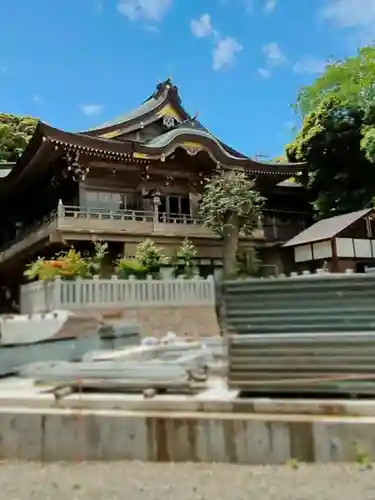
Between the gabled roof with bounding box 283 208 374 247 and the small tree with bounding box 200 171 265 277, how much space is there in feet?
9.15

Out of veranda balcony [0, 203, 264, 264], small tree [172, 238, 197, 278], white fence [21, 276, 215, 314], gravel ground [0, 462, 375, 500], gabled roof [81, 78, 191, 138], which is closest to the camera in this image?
gravel ground [0, 462, 375, 500]

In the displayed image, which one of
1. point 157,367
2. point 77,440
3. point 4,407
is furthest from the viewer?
point 157,367

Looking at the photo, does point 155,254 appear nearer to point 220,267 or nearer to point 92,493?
point 220,267

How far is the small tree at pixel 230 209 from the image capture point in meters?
19.9

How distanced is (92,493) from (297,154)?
24.6 m

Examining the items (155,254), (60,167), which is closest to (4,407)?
(155,254)

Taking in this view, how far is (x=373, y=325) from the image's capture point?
5148mm

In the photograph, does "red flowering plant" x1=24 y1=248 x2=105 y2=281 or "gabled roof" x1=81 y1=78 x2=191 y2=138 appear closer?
"red flowering plant" x1=24 y1=248 x2=105 y2=281

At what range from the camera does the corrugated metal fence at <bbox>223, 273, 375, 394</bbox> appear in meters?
5.16

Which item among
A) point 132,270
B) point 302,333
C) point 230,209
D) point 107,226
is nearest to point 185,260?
point 230,209

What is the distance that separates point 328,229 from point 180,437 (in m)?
17.8

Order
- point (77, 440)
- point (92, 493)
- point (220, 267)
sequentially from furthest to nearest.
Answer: point (220, 267) → point (77, 440) → point (92, 493)

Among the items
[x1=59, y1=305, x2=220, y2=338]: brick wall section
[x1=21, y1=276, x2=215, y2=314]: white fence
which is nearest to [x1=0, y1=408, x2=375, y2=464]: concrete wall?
[x1=59, y1=305, x2=220, y2=338]: brick wall section

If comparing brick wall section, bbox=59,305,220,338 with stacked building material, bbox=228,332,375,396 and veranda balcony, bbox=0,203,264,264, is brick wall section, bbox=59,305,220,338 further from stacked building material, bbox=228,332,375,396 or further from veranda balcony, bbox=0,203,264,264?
stacked building material, bbox=228,332,375,396
